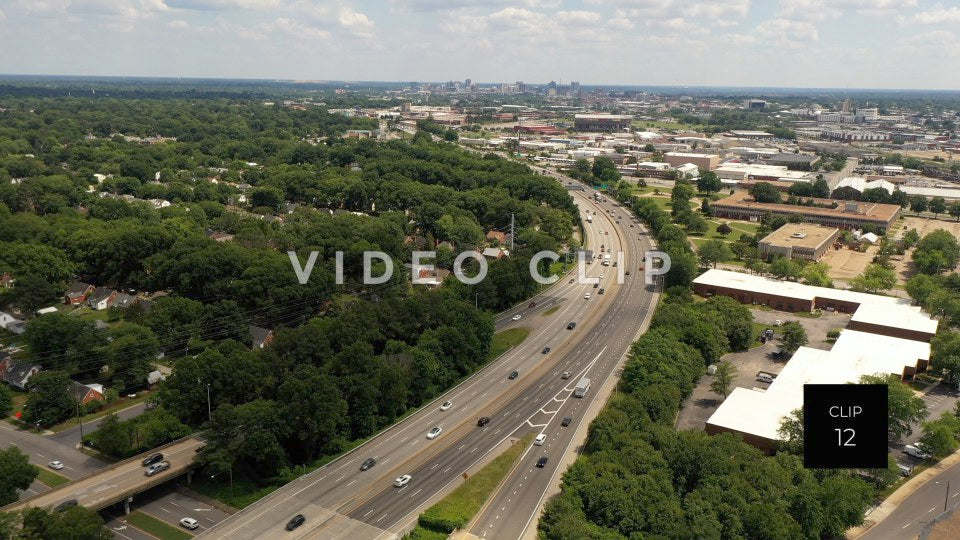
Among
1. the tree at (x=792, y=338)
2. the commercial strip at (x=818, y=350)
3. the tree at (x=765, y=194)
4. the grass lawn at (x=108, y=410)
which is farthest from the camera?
the tree at (x=765, y=194)

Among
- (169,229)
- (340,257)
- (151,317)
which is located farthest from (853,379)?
(169,229)

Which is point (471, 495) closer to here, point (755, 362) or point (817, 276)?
point (755, 362)

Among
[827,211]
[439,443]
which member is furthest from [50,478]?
[827,211]

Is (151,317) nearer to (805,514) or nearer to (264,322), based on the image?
(264,322)

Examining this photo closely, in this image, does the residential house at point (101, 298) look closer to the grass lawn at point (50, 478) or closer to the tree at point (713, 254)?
the grass lawn at point (50, 478)

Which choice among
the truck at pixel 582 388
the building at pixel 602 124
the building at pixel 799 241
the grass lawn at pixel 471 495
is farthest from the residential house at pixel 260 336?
the building at pixel 602 124

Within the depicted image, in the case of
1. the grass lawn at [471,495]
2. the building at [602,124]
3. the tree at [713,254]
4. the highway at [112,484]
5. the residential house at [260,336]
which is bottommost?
the grass lawn at [471,495]
